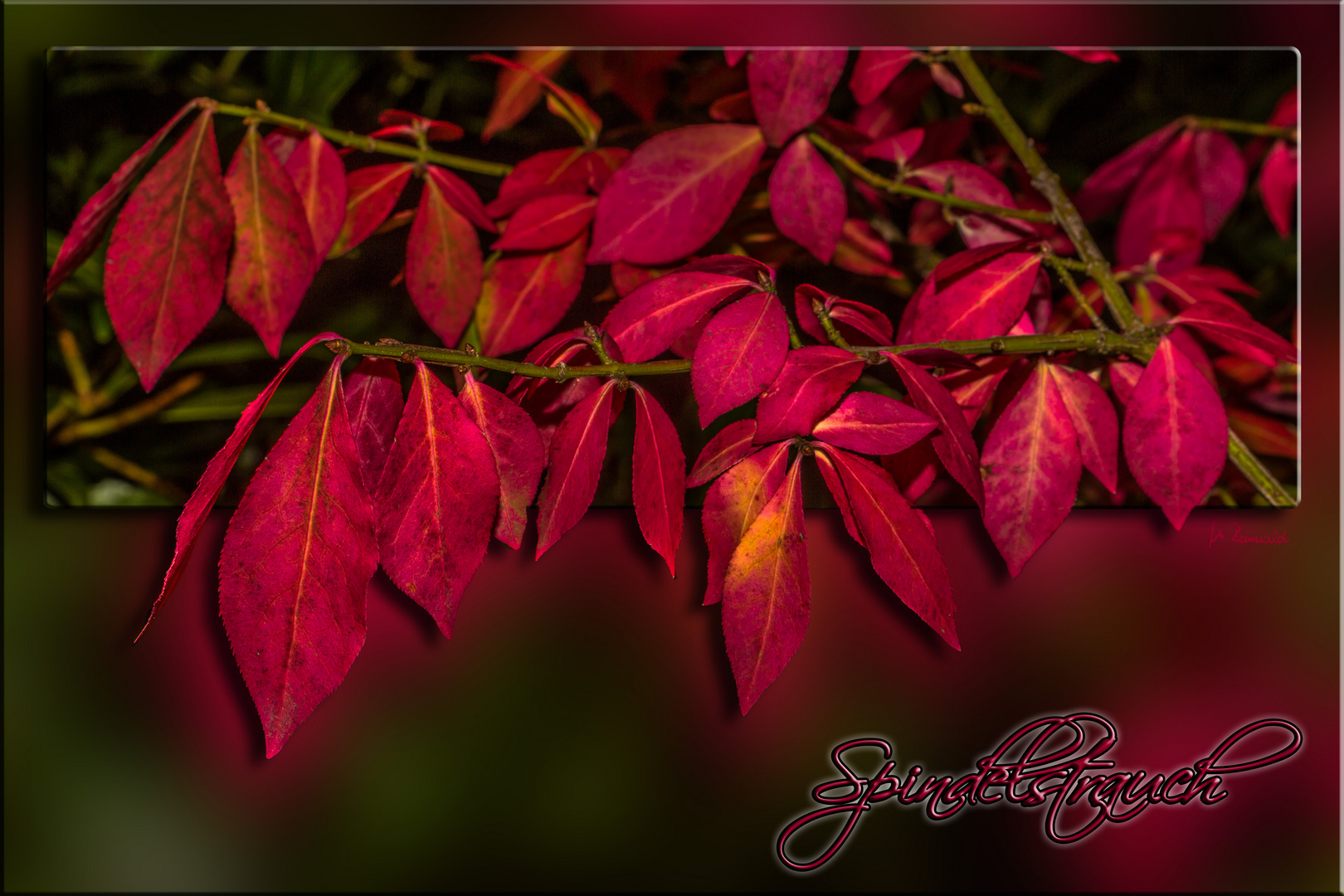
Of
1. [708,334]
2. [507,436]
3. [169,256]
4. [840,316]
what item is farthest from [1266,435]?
[169,256]

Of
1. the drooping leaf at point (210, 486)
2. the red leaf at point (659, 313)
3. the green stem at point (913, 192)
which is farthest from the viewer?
the green stem at point (913, 192)

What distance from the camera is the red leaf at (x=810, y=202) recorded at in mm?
564

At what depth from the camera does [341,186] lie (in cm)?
59

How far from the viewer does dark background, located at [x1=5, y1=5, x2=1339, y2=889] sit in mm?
637

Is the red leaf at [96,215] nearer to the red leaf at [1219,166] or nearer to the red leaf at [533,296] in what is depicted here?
the red leaf at [533,296]

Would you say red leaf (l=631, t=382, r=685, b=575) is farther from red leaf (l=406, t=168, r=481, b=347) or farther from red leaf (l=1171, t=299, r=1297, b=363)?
red leaf (l=1171, t=299, r=1297, b=363)

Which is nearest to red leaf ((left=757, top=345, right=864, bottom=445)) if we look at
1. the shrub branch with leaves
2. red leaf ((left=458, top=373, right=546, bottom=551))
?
the shrub branch with leaves

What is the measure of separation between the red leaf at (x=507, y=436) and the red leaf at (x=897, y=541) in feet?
0.55

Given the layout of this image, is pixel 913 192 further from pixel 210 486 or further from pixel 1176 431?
pixel 210 486

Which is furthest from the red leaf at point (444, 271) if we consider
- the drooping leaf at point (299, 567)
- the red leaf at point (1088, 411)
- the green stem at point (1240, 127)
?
the green stem at point (1240, 127)

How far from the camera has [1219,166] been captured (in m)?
0.65

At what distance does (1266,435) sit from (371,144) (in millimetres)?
726

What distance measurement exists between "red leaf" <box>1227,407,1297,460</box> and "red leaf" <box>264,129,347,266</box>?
0.70 m

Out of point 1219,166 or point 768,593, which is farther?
point 1219,166
